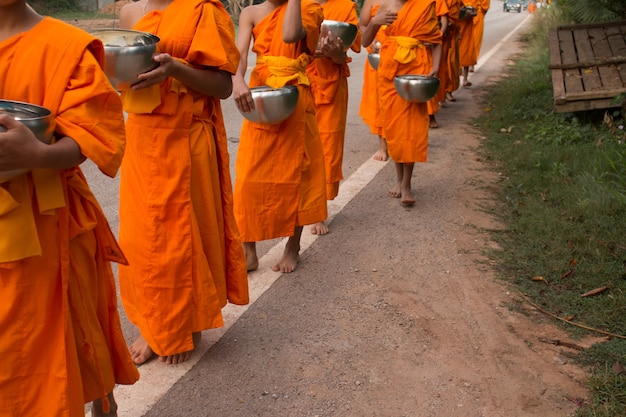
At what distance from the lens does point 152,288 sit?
10.4 feet

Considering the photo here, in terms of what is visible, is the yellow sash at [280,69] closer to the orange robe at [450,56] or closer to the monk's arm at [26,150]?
the monk's arm at [26,150]

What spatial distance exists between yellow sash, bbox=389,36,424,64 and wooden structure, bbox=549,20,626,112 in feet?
7.08

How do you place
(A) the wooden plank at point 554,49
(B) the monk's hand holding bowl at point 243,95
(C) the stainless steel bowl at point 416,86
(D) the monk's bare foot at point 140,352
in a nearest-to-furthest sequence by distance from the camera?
1. (D) the monk's bare foot at point 140,352
2. (B) the monk's hand holding bowl at point 243,95
3. (C) the stainless steel bowl at point 416,86
4. (A) the wooden plank at point 554,49

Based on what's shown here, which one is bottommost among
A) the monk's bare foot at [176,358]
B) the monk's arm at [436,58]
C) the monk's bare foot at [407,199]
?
the monk's bare foot at [407,199]

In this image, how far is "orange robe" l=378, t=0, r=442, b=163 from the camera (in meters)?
5.86

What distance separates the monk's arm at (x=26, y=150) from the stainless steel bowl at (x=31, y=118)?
3cm

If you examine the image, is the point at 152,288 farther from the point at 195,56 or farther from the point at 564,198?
the point at 564,198

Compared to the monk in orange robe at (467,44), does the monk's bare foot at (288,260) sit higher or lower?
higher

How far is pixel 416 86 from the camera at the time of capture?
18.4ft

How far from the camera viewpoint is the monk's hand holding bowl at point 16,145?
191cm

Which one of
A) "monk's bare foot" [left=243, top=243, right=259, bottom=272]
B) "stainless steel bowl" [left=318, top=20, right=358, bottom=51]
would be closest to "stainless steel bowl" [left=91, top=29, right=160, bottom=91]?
"monk's bare foot" [left=243, top=243, right=259, bottom=272]

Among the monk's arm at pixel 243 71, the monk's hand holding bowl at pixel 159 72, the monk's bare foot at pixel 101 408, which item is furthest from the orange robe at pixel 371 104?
the monk's bare foot at pixel 101 408

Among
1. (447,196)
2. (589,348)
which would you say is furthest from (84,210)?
(447,196)

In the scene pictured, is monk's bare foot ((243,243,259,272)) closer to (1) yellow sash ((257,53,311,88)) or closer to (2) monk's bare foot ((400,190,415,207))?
(1) yellow sash ((257,53,311,88))
